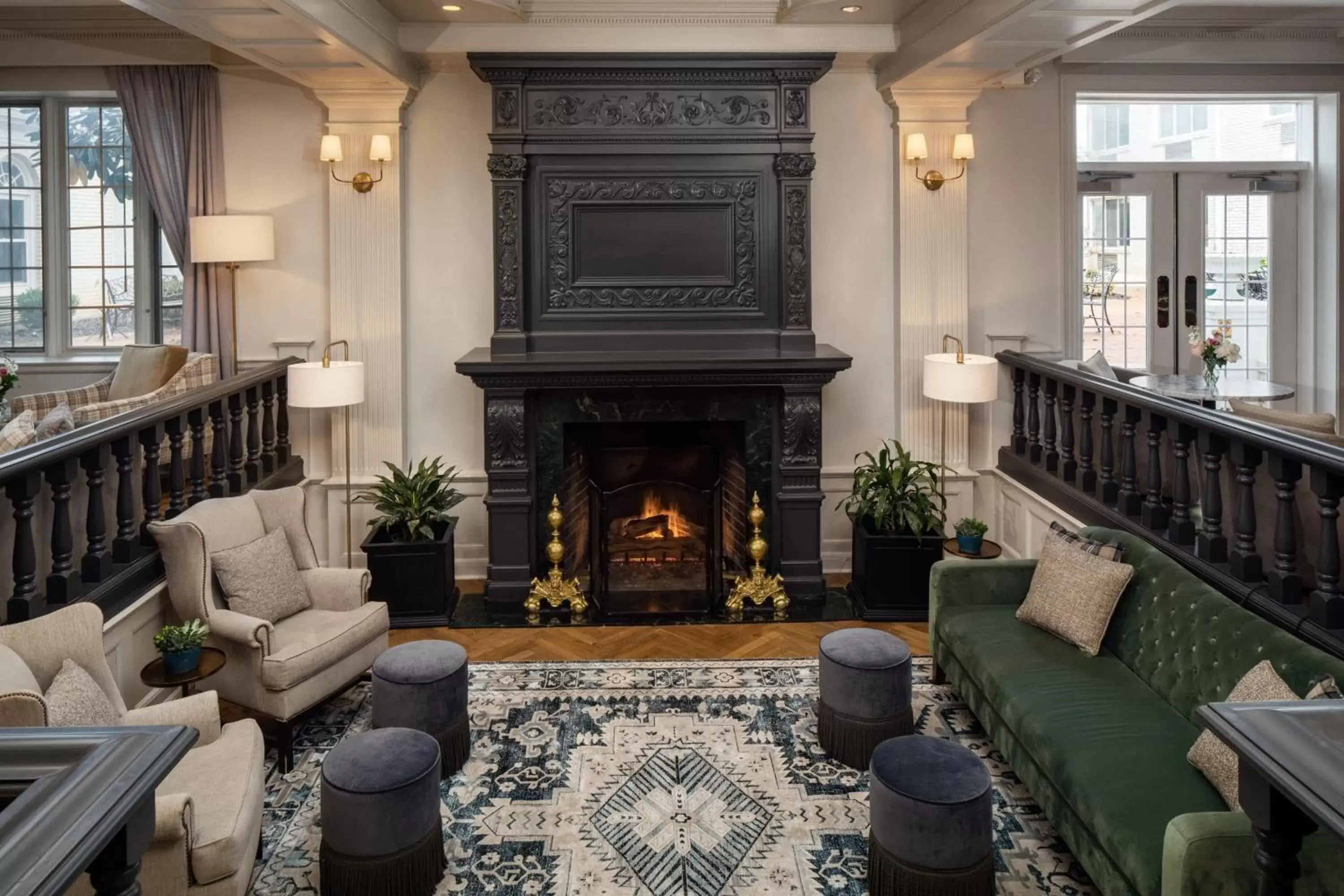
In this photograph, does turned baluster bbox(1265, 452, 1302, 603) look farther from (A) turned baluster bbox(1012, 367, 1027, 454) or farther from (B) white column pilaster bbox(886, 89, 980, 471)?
(B) white column pilaster bbox(886, 89, 980, 471)

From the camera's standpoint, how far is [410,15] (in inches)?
203

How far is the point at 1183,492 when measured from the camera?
3.89m

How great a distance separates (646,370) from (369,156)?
195 cm

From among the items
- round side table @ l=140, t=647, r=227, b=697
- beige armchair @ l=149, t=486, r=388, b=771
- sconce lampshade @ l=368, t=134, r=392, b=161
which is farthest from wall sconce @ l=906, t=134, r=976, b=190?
round side table @ l=140, t=647, r=227, b=697

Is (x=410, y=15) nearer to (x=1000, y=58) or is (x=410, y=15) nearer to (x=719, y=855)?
(x=1000, y=58)

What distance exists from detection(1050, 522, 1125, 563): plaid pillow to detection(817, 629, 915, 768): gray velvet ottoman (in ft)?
2.43

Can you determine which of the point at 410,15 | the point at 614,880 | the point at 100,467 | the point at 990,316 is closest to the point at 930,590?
the point at 614,880

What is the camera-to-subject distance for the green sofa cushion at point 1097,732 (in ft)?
8.18

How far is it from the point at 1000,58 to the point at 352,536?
424cm

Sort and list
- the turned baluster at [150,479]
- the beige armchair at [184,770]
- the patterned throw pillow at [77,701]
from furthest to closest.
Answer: the turned baluster at [150,479] < the patterned throw pillow at [77,701] < the beige armchair at [184,770]

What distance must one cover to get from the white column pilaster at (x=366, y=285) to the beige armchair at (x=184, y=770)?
2.74 meters

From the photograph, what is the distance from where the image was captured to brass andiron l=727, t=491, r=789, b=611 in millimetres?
5430

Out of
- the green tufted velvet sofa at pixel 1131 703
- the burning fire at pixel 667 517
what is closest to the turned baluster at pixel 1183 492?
the green tufted velvet sofa at pixel 1131 703

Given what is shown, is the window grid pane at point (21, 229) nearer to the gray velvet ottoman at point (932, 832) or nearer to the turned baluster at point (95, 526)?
the turned baluster at point (95, 526)
